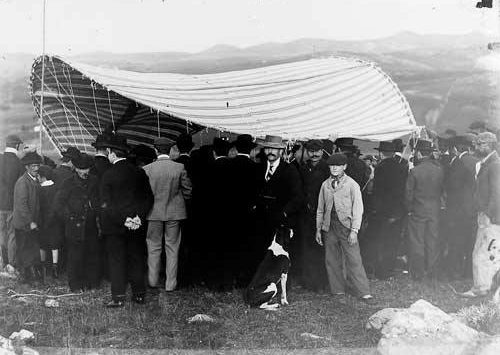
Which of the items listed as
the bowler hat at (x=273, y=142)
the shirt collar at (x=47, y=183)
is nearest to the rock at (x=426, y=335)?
the bowler hat at (x=273, y=142)

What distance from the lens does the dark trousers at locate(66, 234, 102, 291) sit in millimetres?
5961

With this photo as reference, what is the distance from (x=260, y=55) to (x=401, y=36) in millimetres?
2765

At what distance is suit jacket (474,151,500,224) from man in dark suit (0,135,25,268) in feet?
17.8

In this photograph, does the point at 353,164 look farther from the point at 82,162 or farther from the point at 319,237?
the point at 82,162

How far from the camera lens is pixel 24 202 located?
6191 mm

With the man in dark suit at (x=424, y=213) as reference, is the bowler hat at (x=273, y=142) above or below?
above

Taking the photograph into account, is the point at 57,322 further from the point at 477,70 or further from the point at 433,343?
the point at 477,70

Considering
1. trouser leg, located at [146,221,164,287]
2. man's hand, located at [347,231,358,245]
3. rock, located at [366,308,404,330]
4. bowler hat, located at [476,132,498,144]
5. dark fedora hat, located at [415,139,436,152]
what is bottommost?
rock, located at [366,308,404,330]

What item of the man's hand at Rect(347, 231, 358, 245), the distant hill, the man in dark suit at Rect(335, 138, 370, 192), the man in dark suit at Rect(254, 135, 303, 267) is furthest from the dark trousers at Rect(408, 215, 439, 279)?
the distant hill

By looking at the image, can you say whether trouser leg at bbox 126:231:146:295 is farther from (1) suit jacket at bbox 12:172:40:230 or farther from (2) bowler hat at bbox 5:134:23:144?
(2) bowler hat at bbox 5:134:23:144

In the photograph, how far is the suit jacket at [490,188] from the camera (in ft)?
17.9

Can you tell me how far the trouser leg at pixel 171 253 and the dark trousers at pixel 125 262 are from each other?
0.41 m

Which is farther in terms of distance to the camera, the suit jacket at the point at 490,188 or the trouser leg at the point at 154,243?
the trouser leg at the point at 154,243

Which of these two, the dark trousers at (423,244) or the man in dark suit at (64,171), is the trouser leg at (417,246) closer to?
the dark trousers at (423,244)
